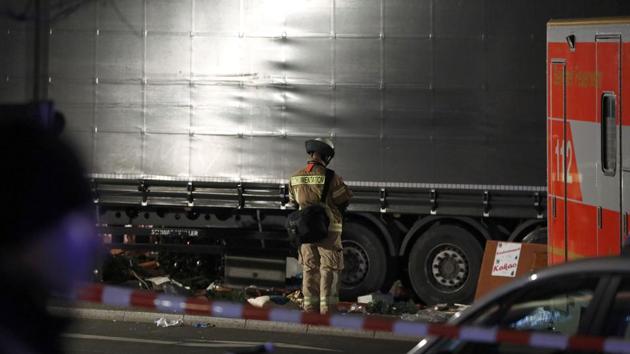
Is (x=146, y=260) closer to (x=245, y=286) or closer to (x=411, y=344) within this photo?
(x=245, y=286)

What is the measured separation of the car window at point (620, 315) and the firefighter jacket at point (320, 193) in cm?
719

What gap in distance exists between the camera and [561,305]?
525 cm

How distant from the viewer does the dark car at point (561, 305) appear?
4.83 m

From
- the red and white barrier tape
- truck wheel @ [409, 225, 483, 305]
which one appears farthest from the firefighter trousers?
the red and white barrier tape

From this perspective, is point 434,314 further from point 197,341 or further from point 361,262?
point 197,341

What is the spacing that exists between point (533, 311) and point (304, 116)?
29.4 feet

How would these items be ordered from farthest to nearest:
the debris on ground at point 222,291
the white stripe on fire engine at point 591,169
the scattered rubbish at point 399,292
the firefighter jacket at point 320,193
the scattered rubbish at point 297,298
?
1. the scattered rubbish at point 399,292
2. the scattered rubbish at point 297,298
3. the debris on ground at point 222,291
4. the firefighter jacket at point 320,193
5. the white stripe on fire engine at point 591,169

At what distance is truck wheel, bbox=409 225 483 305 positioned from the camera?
1400cm

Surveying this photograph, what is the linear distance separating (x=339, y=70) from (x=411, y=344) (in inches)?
143

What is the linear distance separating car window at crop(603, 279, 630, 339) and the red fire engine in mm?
4339

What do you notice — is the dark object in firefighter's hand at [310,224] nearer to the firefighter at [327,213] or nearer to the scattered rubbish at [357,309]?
the firefighter at [327,213]

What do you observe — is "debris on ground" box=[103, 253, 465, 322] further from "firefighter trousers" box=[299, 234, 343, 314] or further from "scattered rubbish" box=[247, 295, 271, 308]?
"firefighter trousers" box=[299, 234, 343, 314]

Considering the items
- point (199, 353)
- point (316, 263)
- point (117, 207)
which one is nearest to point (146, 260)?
point (117, 207)

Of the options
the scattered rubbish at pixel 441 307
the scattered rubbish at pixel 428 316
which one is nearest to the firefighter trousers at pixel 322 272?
the scattered rubbish at pixel 428 316
